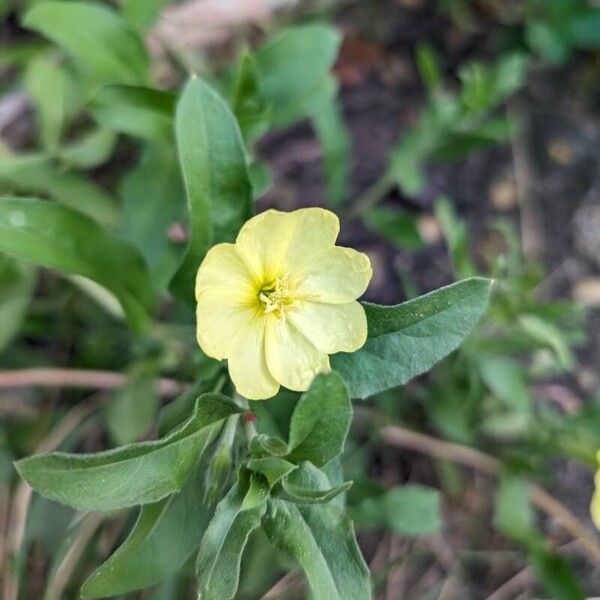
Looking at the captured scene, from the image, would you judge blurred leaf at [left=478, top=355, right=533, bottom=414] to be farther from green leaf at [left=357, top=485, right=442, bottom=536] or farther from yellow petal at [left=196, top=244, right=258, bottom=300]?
yellow petal at [left=196, top=244, right=258, bottom=300]

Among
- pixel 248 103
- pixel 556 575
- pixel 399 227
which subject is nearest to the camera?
pixel 248 103

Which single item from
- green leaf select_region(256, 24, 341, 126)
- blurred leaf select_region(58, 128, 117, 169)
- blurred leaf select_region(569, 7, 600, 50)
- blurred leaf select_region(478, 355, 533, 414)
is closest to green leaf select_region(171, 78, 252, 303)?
green leaf select_region(256, 24, 341, 126)

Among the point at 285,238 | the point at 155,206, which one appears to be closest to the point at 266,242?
the point at 285,238

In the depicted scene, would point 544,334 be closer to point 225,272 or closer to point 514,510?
point 514,510

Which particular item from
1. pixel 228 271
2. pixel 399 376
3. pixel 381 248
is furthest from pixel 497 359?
pixel 228 271

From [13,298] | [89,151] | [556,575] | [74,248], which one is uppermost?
[74,248]

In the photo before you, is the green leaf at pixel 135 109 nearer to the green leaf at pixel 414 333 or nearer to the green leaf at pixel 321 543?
the green leaf at pixel 414 333

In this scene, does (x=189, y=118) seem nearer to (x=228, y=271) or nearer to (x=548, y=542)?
(x=228, y=271)
